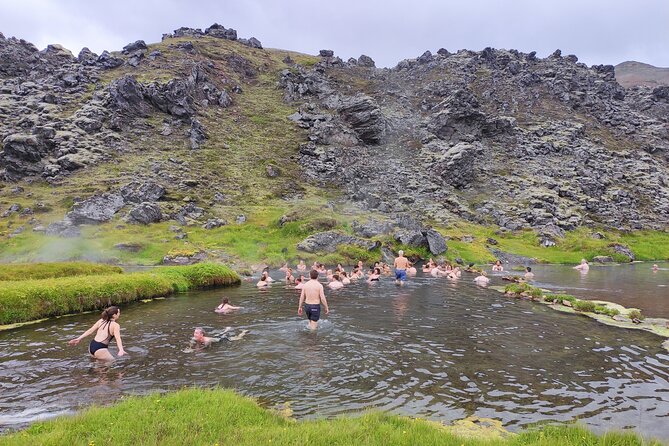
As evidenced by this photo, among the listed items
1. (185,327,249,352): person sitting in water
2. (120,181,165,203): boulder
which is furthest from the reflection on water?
(120,181,165,203): boulder

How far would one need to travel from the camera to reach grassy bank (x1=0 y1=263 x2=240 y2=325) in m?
21.2

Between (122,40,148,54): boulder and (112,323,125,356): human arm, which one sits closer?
(112,323,125,356): human arm

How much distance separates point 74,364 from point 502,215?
78468 mm

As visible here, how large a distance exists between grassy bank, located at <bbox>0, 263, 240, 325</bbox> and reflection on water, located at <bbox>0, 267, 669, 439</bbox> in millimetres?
1495

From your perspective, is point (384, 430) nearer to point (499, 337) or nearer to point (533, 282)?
point (499, 337)

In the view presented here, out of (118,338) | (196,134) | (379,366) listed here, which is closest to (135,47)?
(196,134)

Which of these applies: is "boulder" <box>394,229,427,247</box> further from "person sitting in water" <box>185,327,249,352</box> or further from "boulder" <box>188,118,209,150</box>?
"boulder" <box>188,118,209,150</box>

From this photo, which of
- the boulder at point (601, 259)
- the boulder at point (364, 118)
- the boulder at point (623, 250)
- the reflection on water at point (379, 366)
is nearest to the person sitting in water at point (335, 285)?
the reflection on water at point (379, 366)

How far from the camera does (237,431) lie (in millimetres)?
8492

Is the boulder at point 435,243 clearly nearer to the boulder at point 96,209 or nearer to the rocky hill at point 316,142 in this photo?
the rocky hill at point 316,142

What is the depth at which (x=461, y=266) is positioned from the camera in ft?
177

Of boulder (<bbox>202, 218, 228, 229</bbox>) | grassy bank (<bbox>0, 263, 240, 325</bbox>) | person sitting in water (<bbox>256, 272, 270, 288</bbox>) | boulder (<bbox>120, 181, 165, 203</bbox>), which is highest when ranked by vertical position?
boulder (<bbox>120, 181, 165, 203</bbox>)

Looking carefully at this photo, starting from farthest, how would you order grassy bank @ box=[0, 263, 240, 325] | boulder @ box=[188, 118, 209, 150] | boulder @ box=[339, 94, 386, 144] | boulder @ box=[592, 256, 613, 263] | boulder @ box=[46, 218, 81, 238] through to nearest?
boulder @ box=[339, 94, 386, 144] < boulder @ box=[188, 118, 209, 150] < boulder @ box=[592, 256, 613, 263] < boulder @ box=[46, 218, 81, 238] < grassy bank @ box=[0, 263, 240, 325]

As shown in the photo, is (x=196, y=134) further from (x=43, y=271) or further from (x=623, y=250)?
(x=623, y=250)
